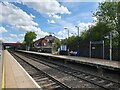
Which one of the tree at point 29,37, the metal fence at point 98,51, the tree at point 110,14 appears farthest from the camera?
the tree at point 29,37

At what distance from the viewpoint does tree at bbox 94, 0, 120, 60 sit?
146ft

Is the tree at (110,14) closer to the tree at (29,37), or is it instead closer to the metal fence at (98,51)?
the metal fence at (98,51)

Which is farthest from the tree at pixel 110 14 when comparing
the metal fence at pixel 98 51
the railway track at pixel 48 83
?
the railway track at pixel 48 83

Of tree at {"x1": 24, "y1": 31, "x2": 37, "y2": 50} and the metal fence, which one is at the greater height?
tree at {"x1": 24, "y1": 31, "x2": 37, "y2": 50}

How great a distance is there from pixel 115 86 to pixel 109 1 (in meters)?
37.6

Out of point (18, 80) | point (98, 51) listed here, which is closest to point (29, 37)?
point (98, 51)

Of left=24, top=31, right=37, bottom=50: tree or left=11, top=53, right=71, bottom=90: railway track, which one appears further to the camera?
left=24, top=31, right=37, bottom=50: tree

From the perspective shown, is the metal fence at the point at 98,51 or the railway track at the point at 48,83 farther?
the metal fence at the point at 98,51

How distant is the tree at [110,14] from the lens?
44.6 metres

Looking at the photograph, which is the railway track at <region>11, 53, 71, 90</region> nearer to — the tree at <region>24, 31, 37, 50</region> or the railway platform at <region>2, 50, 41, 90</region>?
the railway platform at <region>2, 50, 41, 90</region>

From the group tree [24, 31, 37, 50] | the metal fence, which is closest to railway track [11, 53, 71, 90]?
the metal fence

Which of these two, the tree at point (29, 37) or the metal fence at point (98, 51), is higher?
the tree at point (29, 37)

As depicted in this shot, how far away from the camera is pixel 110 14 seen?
45844mm

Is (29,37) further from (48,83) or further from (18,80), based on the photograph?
(18,80)
